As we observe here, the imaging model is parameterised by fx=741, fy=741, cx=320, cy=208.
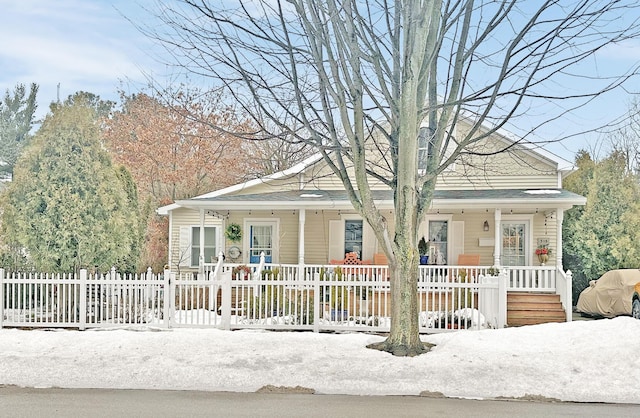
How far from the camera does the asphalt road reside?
8.29 meters

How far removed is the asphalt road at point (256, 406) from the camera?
326 inches

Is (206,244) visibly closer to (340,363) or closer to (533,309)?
(533,309)

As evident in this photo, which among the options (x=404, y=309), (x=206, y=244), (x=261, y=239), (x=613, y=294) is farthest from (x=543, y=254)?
(x=206, y=244)

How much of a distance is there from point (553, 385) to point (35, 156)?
1276 centimetres

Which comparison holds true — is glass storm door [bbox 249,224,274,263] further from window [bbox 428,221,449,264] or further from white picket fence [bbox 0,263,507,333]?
white picket fence [bbox 0,263,507,333]

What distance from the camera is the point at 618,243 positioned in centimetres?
2508

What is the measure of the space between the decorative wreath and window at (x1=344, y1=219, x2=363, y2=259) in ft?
11.1

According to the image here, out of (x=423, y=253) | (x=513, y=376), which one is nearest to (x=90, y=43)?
(x=423, y=253)

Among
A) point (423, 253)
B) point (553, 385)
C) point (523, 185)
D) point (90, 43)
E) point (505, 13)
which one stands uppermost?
point (90, 43)

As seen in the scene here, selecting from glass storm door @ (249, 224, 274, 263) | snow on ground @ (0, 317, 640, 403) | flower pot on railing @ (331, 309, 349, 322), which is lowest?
snow on ground @ (0, 317, 640, 403)

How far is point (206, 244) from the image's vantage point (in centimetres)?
2717

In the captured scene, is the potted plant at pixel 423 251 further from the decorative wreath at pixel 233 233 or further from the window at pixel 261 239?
the decorative wreath at pixel 233 233

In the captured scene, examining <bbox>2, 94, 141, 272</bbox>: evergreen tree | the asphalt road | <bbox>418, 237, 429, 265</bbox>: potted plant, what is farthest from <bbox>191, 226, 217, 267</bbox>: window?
the asphalt road

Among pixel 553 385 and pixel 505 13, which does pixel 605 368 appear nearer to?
pixel 553 385
